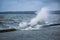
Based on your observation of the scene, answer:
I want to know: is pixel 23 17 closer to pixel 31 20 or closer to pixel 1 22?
pixel 31 20

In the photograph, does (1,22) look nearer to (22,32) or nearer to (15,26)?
(15,26)

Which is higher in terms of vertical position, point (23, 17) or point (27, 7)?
point (27, 7)

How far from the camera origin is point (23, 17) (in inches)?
53.7

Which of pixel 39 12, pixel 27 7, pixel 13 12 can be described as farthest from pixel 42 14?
pixel 13 12

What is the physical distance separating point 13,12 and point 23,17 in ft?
0.56

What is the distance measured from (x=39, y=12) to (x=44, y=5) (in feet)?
0.33

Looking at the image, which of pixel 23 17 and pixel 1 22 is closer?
pixel 1 22

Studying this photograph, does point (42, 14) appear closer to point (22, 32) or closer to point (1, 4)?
point (22, 32)

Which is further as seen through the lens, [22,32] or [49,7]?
[22,32]

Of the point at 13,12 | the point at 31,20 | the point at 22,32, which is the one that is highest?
the point at 13,12

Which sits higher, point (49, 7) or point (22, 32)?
point (49, 7)

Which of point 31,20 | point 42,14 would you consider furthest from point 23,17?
point 42,14

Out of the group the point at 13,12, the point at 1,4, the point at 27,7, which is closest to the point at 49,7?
the point at 27,7

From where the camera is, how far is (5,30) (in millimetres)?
1318
